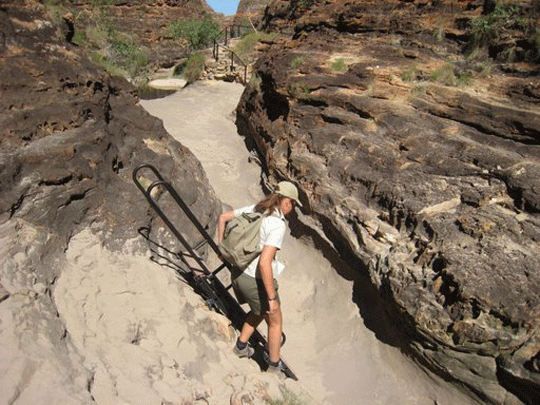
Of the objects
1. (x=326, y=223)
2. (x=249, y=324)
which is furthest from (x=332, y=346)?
(x=326, y=223)

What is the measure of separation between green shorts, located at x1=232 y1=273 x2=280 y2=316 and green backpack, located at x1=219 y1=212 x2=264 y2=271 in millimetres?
114

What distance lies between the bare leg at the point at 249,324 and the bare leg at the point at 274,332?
138 mm

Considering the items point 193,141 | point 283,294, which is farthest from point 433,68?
point 193,141

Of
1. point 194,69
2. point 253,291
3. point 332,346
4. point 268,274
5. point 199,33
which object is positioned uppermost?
point 199,33

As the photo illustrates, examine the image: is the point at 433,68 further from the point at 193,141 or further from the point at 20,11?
the point at 20,11

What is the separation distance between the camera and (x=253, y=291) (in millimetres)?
3227

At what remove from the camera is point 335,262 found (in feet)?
Answer: 17.0

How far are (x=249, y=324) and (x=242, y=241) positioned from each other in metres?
0.89

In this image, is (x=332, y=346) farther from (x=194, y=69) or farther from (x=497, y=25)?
(x=194, y=69)

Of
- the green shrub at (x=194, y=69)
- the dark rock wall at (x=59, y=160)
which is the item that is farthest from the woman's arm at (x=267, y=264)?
the green shrub at (x=194, y=69)

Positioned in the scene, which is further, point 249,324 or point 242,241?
point 249,324

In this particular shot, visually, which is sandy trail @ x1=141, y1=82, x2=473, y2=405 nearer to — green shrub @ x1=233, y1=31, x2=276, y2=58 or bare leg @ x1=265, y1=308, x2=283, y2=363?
bare leg @ x1=265, y1=308, x2=283, y2=363

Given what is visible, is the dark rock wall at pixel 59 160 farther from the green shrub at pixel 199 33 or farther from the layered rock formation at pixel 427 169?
the green shrub at pixel 199 33

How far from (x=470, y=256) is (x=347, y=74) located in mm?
3762
